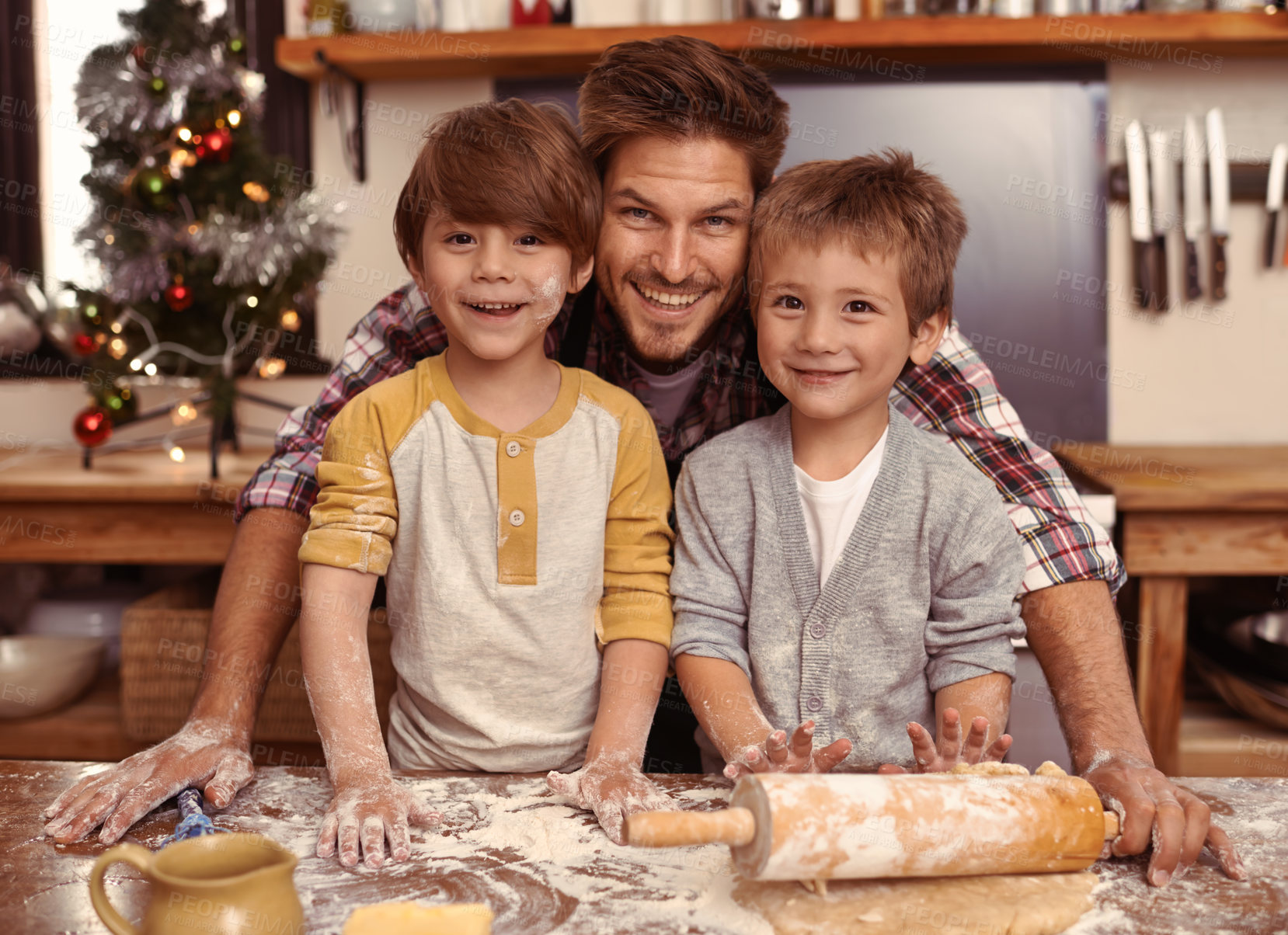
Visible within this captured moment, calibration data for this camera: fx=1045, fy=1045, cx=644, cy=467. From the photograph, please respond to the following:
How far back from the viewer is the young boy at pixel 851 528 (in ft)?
3.61

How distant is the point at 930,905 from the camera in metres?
0.75

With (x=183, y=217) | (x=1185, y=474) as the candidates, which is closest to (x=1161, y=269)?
(x=1185, y=474)

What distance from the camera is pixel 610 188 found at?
1317mm

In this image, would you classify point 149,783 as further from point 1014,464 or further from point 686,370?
point 1014,464

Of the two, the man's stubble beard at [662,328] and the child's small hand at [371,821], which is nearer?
the child's small hand at [371,821]

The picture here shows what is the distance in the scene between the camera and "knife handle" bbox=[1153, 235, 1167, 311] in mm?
2371

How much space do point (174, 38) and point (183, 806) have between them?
5.65 ft

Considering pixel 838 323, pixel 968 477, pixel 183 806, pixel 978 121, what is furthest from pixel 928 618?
pixel 978 121

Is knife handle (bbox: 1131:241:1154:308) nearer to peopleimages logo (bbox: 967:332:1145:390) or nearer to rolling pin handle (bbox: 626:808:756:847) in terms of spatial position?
peopleimages logo (bbox: 967:332:1145:390)

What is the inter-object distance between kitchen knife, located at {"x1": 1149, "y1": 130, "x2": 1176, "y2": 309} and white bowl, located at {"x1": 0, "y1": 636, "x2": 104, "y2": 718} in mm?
2465

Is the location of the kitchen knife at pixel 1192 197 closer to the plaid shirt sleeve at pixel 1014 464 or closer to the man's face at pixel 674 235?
the plaid shirt sleeve at pixel 1014 464

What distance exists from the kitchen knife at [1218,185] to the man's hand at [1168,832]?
5.97 ft

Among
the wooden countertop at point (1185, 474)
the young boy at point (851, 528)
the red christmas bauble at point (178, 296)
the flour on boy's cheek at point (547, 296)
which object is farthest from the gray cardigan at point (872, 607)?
the red christmas bauble at point (178, 296)

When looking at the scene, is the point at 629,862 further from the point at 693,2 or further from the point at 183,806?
the point at 693,2
